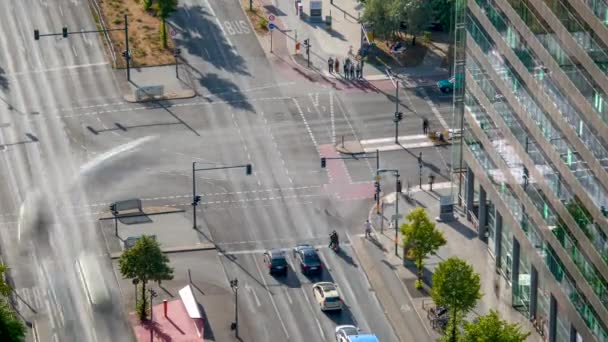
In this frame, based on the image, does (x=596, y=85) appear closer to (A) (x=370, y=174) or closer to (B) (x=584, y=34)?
(B) (x=584, y=34)

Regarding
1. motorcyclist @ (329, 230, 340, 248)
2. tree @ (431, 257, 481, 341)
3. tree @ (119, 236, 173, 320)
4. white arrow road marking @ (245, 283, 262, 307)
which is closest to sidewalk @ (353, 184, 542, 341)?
motorcyclist @ (329, 230, 340, 248)

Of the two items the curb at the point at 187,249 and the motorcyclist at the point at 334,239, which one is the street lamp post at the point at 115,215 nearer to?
the curb at the point at 187,249

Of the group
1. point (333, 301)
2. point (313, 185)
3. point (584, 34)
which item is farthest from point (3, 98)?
point (584, 34)

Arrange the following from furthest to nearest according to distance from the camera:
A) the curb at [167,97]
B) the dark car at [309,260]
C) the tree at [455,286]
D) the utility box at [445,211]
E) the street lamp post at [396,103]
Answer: the curb at [167,97] → the street lamp post at [396,103] → the utility box at [445,211] → the dark car at [309,260] → the tree at [455,286]

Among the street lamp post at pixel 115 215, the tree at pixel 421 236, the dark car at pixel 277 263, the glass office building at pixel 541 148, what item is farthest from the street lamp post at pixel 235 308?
the glass office building at pixel 541 148

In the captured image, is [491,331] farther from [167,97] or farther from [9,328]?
[167,97]

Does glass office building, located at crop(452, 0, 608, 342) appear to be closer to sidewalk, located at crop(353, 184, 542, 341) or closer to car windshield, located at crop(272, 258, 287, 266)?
sidewalk, located at crop(353, 184, 542, 341)
